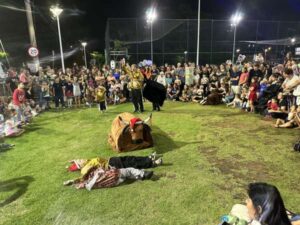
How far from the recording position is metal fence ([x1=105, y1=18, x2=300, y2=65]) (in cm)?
2153

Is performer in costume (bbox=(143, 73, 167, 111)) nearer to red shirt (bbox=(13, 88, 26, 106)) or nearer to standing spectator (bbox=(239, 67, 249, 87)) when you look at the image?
standing spectator (bbox=(239, 67, 249, 87))

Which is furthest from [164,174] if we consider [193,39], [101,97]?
[193,39]

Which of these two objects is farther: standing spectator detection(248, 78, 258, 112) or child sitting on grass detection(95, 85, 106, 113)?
child sitting on grass detection(95, 85, 106, 113)

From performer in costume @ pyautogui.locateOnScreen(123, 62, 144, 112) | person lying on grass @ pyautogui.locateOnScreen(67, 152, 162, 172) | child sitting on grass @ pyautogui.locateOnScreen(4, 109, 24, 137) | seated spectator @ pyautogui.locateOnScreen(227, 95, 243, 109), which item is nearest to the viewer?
person lying on grass @ pyautogui.locateOnScreen(67, 152, 162, 172)

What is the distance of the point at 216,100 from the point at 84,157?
760 cm

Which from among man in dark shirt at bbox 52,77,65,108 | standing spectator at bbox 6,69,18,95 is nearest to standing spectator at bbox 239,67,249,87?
man in dark shirt at bbox 52,77,65,108

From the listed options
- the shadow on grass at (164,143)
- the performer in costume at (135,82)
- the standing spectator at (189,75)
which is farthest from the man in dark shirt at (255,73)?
the shadow on grass at (164,143)

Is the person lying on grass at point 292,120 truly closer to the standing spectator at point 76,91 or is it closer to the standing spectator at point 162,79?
the standing spectator at point 162,79

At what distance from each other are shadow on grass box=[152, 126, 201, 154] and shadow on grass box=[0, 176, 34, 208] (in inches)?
109

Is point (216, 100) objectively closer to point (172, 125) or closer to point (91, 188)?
point (172, 125)

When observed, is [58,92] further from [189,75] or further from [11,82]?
[189,75]

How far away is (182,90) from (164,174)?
900 cm

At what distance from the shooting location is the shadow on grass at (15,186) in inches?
178

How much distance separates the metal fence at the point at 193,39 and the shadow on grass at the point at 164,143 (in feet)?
47.5
